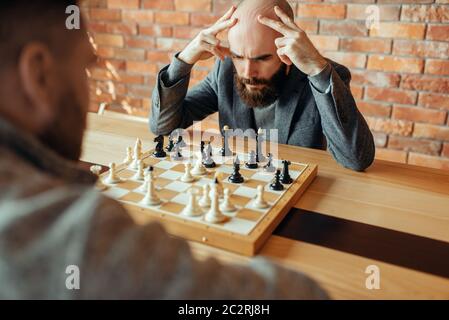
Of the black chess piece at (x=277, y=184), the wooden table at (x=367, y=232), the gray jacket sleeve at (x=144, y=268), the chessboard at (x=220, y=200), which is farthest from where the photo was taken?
the black chess piece at (x=277, y=184)

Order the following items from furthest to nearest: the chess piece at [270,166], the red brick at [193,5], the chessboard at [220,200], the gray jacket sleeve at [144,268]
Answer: the red brick at [193,5]
the chess piece at [270,166]
the chessboard at [220,200]
the gray jacket sleeve at [144,268]

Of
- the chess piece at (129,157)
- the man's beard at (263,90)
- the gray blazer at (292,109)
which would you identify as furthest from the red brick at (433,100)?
the chess piece at (129,157)

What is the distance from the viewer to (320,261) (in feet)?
3.11

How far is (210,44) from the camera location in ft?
5.54

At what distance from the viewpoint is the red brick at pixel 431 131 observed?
241cm

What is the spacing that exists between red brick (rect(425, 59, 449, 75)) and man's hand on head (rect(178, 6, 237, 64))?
1.27 metres

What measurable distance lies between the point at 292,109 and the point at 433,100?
3.52 ft

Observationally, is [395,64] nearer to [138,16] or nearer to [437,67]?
[437,67]

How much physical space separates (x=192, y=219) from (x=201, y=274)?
1.69 ft

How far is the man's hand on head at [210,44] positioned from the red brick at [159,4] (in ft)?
4.41

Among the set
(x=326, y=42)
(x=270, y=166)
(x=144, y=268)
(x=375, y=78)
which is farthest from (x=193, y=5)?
(x=144, y=268)

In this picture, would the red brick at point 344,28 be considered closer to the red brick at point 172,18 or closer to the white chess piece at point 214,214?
the red brick at point 172,18

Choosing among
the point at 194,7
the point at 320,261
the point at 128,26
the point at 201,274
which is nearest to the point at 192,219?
the point at 320,261

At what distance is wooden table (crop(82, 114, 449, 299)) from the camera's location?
889 mm
